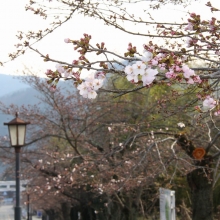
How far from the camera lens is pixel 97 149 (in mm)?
22328

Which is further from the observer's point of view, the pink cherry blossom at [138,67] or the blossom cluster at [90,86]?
the blossom cluster at [90,86]

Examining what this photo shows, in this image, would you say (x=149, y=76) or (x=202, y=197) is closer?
(x=149, y=76)

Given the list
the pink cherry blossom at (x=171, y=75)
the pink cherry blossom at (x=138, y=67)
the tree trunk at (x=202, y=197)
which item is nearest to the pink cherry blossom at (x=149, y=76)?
the pink cherry blossom at (x=138, y=67)

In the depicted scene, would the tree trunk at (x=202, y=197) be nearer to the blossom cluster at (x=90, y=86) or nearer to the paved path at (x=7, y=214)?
the blossom cluster at (x=90, y=86)

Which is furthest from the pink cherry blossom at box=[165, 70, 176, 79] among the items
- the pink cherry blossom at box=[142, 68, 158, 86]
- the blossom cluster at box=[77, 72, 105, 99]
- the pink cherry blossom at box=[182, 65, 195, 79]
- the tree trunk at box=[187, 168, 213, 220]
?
the tree trunk at box=[187, 168, 213, 220]

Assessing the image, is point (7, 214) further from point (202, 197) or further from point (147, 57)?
point (147, 57)

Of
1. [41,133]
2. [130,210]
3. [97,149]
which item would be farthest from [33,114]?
[130,210]

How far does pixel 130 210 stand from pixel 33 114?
4966mm

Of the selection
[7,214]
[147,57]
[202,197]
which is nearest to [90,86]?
[147,57]

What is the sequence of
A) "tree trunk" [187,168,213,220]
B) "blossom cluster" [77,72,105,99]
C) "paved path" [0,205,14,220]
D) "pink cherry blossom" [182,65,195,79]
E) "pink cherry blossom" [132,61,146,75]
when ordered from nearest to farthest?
"pink cherry blossom" [132,61,146,75] < "pink cherry blossom" [182,65,195,79] < "blossom cluster" [77,72,105,99] < "tree trunk" [187,168,213,220] < "paved path" [0,205,14,220]

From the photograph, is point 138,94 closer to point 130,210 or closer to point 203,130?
point 130,210

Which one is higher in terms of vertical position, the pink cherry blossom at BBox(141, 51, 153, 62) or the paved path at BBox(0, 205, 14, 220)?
the paved path at BBox(0, 205, 14, 220)

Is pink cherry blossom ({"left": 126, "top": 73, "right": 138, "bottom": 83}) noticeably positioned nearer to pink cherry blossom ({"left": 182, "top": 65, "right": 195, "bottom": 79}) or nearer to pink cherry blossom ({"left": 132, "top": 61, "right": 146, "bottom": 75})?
pink cherry blossom ({"left": 132, "top": 61, "right": 146, "bottom": 75})

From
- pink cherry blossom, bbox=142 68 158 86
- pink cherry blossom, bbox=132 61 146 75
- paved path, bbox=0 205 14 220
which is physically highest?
paved path, bbox=0 205 14 220
